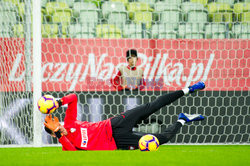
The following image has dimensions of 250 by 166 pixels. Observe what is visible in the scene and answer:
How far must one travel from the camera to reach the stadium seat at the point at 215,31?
5420 millimetres

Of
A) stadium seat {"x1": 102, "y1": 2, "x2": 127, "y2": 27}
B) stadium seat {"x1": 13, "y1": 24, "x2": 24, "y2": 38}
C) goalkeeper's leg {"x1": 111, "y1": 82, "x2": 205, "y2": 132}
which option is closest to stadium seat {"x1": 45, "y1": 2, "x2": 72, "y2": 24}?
stadium seat {"x1": 102, "y1": 2, "x2": 127, "y2": 27}

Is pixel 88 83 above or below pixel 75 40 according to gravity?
below

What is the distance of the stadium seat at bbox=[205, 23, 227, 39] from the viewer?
542cm

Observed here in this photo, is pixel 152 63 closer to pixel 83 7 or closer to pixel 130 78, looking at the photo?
pixel 130 78

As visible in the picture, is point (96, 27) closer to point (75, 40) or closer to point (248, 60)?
point (75, 40)

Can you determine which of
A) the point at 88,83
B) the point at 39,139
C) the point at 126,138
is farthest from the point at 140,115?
the point at 88,83

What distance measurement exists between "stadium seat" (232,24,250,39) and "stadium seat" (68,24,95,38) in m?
2.21

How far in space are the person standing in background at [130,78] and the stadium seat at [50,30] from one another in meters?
1.22

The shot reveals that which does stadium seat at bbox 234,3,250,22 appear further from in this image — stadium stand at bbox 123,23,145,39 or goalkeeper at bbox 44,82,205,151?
goalkeeper at bbox 44,82,205,151

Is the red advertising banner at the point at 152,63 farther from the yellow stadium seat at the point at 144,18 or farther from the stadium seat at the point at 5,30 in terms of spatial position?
the stadium seat at the point at 5,30

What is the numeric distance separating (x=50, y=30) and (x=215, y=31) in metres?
2.72

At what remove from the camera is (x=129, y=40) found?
550cm

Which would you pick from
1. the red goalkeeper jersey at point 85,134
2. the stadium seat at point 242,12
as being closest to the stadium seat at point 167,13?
the stadium seat at point 242,12

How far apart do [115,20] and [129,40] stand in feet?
1.42
